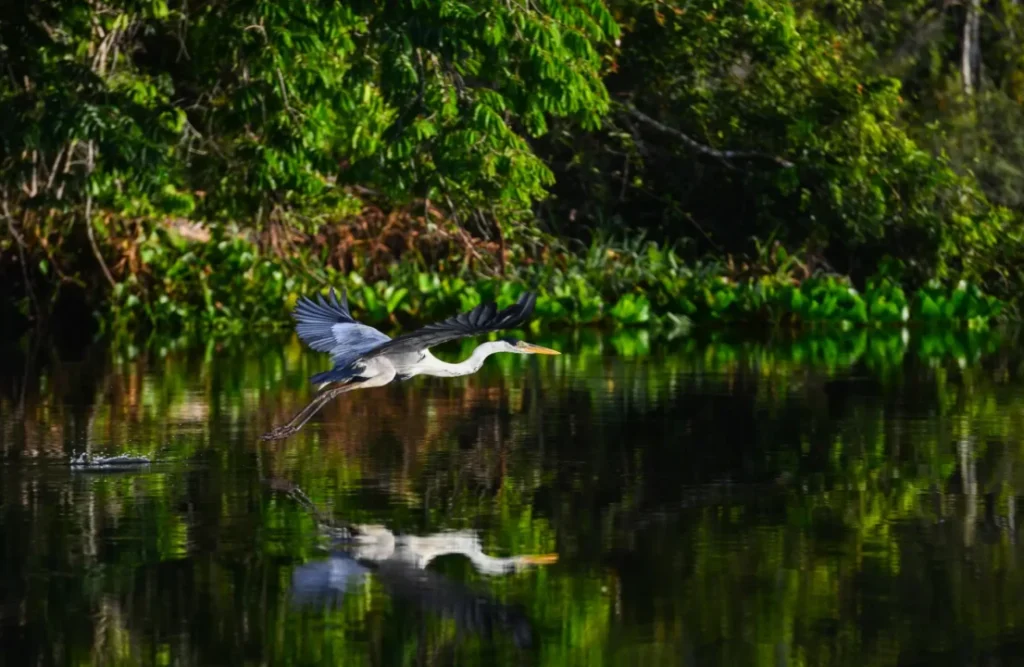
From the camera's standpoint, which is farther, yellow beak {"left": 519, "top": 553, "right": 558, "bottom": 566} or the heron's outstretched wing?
the heron's outstretched wing

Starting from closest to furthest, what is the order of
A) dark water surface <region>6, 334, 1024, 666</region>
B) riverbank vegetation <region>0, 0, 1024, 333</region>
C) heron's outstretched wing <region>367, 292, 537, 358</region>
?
1. dark water surface <region>6, 334, 1024, 666</region>
2. heron's outstretched wing <region>367, 292, 537, 358</region>
3. riverbank vegetation <region>0, 0, 1024, 333</region>

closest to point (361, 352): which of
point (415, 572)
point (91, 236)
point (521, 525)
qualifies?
point (521, 525)

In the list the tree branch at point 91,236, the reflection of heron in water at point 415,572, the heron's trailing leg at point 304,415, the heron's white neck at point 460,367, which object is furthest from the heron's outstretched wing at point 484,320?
the tree branch at point 91,236

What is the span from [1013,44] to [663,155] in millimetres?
5691

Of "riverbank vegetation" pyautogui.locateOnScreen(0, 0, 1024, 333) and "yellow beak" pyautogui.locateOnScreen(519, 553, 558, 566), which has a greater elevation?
"riverbank vegetation" pyautogui.locateOnScreen(0, 0, 1024, 333)

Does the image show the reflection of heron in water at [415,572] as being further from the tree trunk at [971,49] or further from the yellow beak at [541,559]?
the tree trunk at [971,49]

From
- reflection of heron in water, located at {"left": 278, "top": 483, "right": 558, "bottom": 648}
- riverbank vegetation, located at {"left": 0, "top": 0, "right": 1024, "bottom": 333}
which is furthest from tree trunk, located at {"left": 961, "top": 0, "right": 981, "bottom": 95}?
reflection of heron in water, located at {"left": 278, "top": 483, "right": 558, "bottom": 648}

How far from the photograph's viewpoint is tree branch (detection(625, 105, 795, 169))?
2581 cm

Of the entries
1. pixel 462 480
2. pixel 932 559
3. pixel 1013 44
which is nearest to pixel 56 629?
pixel 932 559

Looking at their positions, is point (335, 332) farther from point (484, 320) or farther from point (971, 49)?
point (971, 49)

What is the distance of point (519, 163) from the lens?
18.4 metres

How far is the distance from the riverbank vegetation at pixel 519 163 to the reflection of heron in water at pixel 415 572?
9038 millimetres

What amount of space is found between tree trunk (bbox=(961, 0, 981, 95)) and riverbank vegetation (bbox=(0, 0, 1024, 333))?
5cm

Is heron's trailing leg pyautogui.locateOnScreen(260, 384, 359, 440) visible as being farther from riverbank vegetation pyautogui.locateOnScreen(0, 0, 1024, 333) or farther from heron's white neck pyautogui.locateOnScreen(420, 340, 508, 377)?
riverbank vegetation pyautogui.locateOnScreen(0, 0, 1024, 333)
